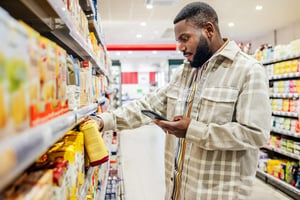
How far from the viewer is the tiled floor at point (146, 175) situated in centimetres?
421

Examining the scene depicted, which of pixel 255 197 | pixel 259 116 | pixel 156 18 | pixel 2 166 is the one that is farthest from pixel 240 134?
pixel 156 18

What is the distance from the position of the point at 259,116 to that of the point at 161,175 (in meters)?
3.76

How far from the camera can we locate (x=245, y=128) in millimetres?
1583

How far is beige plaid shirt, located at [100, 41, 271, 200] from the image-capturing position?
1.60 metres

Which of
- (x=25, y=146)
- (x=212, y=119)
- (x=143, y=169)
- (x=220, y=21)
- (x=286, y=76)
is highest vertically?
(x=220, y=21)

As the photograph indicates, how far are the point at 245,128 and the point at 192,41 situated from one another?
2.13ft

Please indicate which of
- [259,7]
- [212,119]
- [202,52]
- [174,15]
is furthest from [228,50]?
[174,15]

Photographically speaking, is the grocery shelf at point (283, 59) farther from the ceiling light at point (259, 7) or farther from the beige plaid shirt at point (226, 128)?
the beige plaid shirt at point (226, 128)

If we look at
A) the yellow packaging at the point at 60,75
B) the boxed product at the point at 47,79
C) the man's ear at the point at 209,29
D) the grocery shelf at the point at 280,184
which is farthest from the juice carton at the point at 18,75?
the grocery shelf at the point at 280,184

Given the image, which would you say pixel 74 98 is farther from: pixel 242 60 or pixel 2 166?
pixel 242 60

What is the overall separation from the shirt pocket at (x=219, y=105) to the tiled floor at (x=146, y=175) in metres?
2.66

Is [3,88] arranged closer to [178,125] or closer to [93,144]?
[93,144]

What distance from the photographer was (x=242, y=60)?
1.74 metres

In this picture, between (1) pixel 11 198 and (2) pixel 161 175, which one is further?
(2) pixel 161 175
